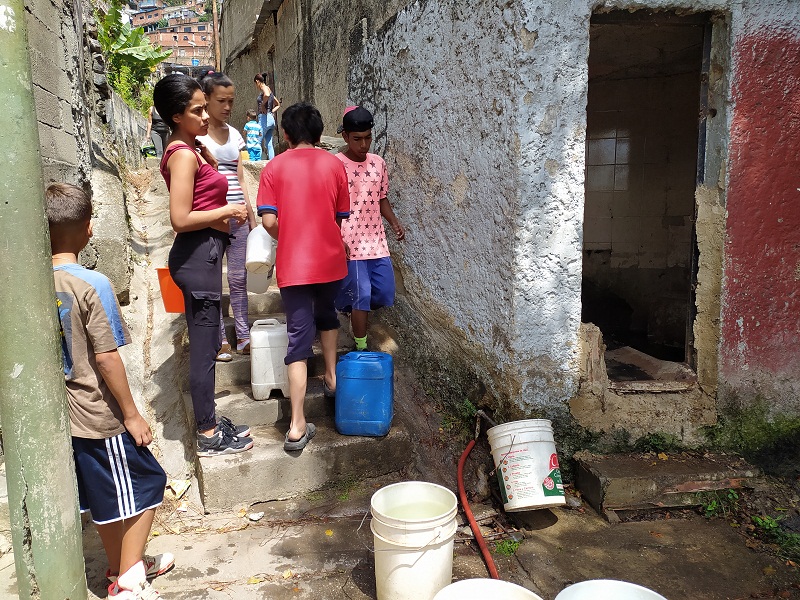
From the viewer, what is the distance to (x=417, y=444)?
3.57m

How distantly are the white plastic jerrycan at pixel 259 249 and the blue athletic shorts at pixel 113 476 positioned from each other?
1.45 m

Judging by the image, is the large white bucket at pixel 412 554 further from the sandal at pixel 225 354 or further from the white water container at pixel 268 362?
the sandal at pixel 225 354

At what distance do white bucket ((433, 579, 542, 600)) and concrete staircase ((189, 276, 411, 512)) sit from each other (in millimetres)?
1356

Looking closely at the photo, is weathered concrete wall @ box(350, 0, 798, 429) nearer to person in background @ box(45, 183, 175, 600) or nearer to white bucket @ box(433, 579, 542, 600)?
white bucket @ box(433, 579, 542, 600)

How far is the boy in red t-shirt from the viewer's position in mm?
3031

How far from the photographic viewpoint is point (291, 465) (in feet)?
10.3

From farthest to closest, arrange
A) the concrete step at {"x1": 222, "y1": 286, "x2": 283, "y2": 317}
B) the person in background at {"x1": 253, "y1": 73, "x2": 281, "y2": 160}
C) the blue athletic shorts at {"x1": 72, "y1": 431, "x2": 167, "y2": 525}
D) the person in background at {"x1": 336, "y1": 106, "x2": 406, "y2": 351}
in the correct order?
the person in background at {"x1": 253, "y1": 73, "x2": 281, "y2": 160}
the concrete step at {"x1": 222, "y1": 286, "x2": 283, "y2": 317}
the person in background at {"x1": 336, "y1": 106, "x2": 406, "y2": 351}
the blue athletic shorts at {"x1": 72, "y1": 431, "x2": 167, "y2": 525}

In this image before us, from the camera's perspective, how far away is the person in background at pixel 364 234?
3613 mm

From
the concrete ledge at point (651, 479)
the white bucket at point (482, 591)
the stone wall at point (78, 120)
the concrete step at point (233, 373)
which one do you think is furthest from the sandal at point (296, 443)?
the stone wall at point (78, 120)

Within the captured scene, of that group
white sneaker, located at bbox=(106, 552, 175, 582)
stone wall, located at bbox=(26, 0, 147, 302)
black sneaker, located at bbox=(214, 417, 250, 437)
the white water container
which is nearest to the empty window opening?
the white water container

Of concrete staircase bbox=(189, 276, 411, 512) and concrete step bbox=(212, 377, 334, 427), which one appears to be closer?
concrete staircase bbox=(189, 276, 411, 512)

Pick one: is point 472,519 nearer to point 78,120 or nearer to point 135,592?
point 135,592

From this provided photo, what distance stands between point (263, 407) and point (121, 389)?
4.83 feet

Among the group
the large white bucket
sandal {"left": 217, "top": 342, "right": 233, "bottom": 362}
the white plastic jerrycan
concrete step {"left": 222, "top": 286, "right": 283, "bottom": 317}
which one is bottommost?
the large white bucket
